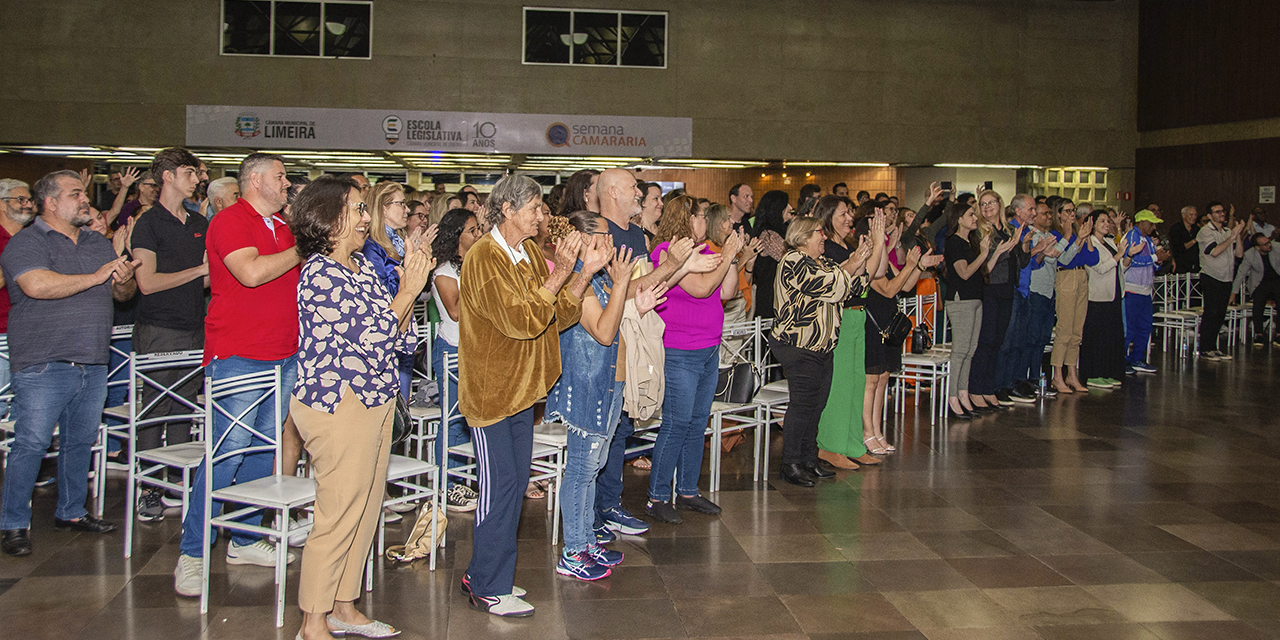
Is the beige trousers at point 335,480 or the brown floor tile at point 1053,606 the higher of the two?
the beige trousers at point 335,480

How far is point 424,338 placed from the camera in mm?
5855

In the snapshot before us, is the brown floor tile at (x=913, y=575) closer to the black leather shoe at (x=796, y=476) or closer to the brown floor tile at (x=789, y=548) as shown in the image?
the brown floor tile at (x=789, y=548)

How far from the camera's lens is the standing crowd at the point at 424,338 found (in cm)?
306

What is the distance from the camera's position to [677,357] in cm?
453

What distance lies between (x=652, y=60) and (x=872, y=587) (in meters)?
12.1

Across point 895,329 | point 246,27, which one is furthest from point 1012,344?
point 246,27

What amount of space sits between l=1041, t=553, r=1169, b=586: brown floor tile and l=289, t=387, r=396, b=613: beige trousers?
2.90 m

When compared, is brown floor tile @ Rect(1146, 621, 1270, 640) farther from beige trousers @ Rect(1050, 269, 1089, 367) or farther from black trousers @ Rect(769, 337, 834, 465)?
beige trousers @ Rect(1050, 269, 1089, 367)

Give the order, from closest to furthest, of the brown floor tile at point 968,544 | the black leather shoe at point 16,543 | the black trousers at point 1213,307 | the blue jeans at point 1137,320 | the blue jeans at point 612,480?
1. the black leather shoe at point 16,543
2. the brown floor tile at point 968,544
3. the blue jeans at point 612,480
4. the blue jeans at point 1137,320
5. the black trousers at point 1213,307

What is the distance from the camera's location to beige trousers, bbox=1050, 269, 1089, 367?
8391 mm

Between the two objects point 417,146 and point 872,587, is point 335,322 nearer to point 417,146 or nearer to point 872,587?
point 872,587

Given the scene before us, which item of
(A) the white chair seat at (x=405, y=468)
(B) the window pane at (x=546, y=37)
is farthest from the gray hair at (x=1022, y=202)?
(B) the window pane at (x=546, y=37)

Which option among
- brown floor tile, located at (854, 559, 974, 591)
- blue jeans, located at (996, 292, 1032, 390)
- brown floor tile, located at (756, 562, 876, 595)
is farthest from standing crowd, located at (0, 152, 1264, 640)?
blue jeans, located at (996, 292, 1032, 390)

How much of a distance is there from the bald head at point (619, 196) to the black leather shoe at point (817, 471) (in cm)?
224
